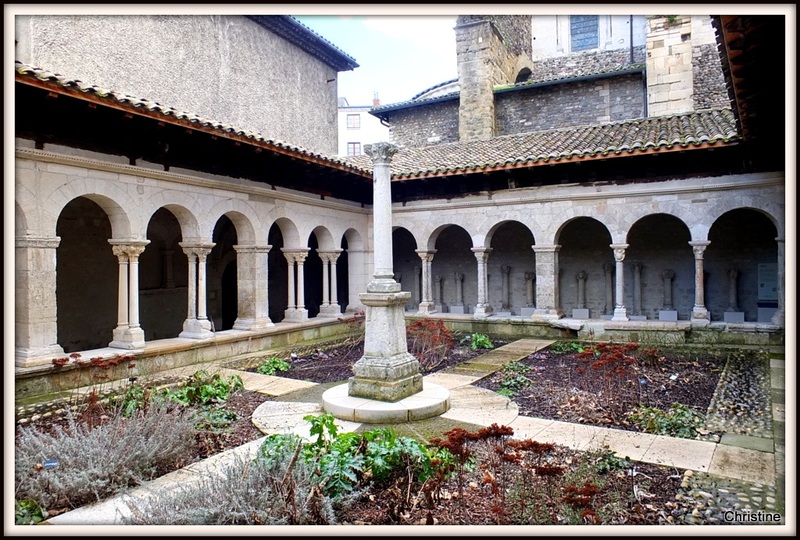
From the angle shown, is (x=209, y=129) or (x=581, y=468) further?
(x=209, y=129)

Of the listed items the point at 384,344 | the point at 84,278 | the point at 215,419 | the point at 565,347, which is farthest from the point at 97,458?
the point at 565,347

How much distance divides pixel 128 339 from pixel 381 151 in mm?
4792

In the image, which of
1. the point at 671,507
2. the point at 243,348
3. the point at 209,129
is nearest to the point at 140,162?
the point at 209,129

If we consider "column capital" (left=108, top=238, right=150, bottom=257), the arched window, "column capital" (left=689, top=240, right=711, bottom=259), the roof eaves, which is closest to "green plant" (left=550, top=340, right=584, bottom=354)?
"column capital" (left=689, top=240, right=711, bottom=259)

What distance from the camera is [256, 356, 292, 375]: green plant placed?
8.03 m

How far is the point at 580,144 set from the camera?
1117cm

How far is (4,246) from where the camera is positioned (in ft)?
11.0

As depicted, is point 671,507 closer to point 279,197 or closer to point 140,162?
point 140,162

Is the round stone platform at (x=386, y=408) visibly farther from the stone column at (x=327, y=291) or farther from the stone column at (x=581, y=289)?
the stone column at (x=581, y=289)

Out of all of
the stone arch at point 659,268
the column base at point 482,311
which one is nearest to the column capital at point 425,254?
the column base at point 482,311

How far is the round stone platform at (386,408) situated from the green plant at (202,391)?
1390 millimetres

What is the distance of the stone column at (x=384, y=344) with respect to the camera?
18.7 ft

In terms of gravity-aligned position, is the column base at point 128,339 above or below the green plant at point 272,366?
above

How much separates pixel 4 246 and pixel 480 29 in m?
15.2
